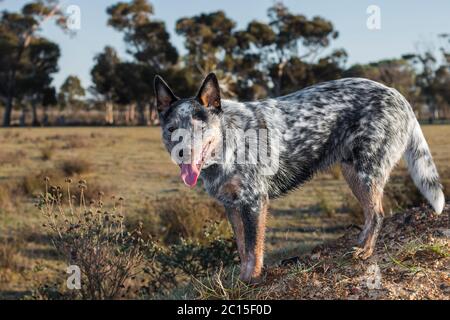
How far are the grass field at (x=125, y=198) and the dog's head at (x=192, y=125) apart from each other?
58.8 inches

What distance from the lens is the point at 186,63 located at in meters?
57.7

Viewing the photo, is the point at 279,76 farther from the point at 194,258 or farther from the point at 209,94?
the point at 209,94

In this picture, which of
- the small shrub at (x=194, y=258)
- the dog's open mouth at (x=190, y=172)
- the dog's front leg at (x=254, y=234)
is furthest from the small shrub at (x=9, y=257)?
the dog's open mouth at (x=190, y=172)

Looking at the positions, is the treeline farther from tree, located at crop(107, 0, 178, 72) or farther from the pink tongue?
the pink tongue

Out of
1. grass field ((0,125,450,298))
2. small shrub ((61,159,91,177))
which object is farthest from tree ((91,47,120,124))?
small shrub ((61,159,91,177))

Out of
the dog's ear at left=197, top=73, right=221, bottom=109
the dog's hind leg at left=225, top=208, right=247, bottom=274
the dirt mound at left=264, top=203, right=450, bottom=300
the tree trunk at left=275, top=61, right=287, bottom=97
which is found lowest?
the dirt mound at left=264, top=203, right=450, bottom=300

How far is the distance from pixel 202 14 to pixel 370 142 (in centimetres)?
5260

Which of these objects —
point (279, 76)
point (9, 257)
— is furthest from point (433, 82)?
point (9, 257)

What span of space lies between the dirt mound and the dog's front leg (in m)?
0.21

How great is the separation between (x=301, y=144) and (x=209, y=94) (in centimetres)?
106

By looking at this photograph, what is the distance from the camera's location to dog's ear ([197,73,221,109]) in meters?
4.56

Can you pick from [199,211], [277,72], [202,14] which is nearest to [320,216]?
[199,211]

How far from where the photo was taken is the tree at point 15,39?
6134 cm
